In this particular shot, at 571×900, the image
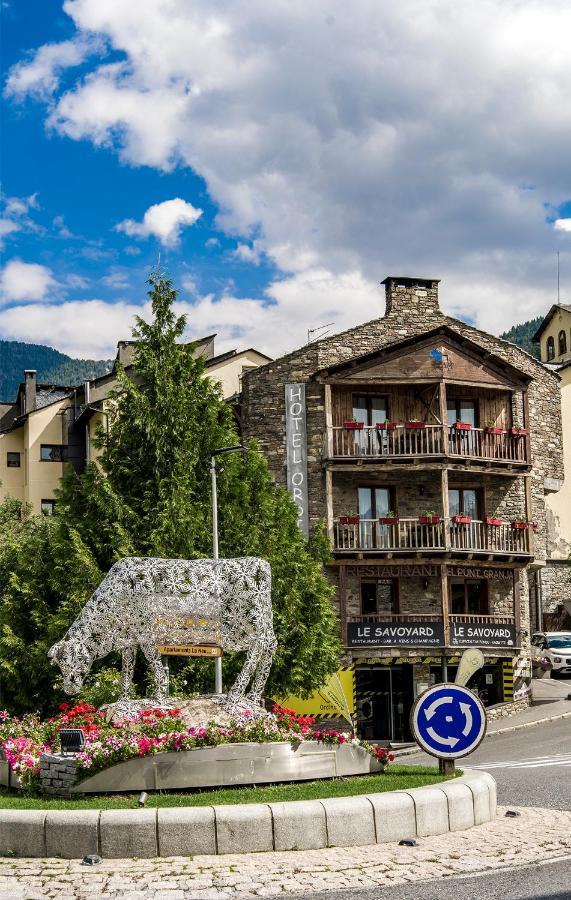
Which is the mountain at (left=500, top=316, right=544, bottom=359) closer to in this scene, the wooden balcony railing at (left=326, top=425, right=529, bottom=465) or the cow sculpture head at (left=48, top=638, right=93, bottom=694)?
the wooden balcony railing at (left=326, top=425, right=529, bottom=465)

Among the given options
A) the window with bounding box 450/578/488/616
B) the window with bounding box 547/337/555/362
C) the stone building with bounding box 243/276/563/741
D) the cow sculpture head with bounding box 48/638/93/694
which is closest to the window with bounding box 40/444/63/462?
the stone building with bounding box 243/276/563/741

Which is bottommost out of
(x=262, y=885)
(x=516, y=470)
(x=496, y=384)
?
(x=262, y=885)

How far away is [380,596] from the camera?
41.2 meters

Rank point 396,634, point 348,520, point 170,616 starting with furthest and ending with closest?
1. point 348,520
2. point 396,634
3. point 170,616

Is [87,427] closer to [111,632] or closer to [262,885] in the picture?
[111,632]

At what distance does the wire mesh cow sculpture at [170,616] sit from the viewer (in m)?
16.8

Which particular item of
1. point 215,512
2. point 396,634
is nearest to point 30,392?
point 396,634

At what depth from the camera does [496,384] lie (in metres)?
42.3

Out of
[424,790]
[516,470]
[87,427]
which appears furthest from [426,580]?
[424,790]

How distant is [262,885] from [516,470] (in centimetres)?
3370

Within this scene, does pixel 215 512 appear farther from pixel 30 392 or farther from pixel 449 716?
pixel 30 392

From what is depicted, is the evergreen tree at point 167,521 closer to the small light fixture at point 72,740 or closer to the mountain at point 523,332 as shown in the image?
the small light fixture at point 72,740

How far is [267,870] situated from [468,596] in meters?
32.7

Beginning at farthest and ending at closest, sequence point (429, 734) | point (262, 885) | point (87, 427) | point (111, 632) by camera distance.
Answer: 1. point (87, 427)
2. point (111, 632)
3. point (429, 734)
4. point (262, 885)
